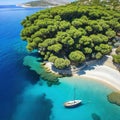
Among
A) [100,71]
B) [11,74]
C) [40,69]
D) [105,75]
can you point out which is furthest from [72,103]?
[11,74]

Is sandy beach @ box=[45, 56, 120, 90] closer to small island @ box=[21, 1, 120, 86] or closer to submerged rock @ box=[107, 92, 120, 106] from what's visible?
small island @ box=[21, 1, 120, 86]

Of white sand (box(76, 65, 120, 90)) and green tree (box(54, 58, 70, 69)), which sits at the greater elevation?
green tree (box(54, 58, 70, 69))

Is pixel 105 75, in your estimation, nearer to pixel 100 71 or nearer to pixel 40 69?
pixel 100 71

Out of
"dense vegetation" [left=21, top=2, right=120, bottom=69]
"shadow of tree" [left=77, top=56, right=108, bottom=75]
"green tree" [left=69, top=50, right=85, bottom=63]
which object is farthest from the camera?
"shadow of tree" [left=77, top=56, right=108, bottom=75]

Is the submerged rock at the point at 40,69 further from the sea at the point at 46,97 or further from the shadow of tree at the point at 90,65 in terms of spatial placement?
the shadow of tree at the point at 90,65

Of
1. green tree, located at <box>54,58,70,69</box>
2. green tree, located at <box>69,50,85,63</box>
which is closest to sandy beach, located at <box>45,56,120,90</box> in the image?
green tree, located at <box>54,58,70,69</box>

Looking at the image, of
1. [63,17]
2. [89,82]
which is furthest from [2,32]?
[89,82]

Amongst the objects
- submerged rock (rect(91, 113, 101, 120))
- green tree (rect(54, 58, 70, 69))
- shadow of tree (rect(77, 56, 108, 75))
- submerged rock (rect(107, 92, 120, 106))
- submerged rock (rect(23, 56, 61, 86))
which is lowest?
submerged rock (rect(23, 56, 61, 86))
